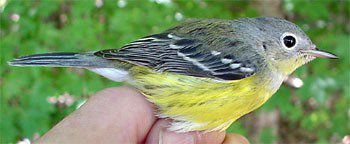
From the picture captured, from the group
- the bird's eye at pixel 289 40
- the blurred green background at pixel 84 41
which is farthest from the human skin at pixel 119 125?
the blurred green background at pixel 84 41

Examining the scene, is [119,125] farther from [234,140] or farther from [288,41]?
[288,41]

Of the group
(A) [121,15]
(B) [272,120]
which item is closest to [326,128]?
(B) [272,120]

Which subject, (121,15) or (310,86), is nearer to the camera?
(121,15)

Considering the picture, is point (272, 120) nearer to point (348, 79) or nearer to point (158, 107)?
point (348, 79)

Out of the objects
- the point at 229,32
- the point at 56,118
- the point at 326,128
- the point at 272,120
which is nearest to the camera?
the point at 229,32

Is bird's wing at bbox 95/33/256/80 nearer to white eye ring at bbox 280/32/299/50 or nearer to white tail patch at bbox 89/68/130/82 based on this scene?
white tail patch at bbox 89/68/130/82

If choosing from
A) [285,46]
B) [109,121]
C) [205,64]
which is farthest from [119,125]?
[285,46]

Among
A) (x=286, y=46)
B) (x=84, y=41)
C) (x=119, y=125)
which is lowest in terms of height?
(x=119, y=125)
